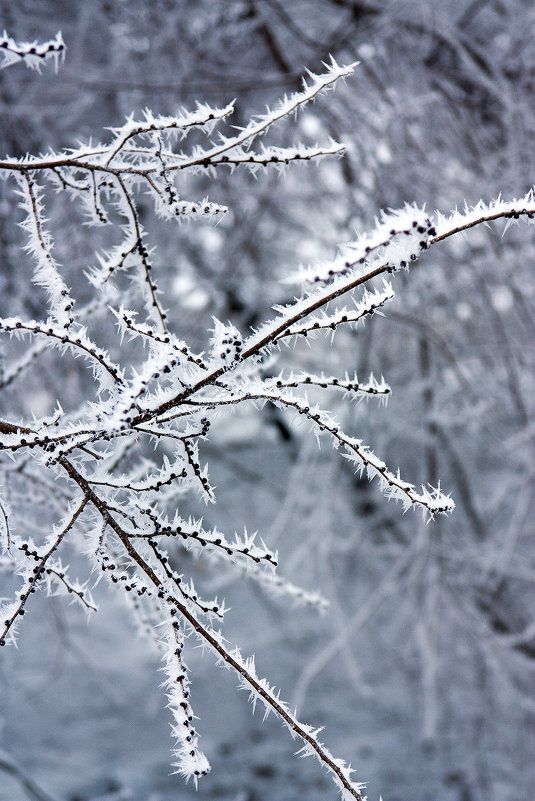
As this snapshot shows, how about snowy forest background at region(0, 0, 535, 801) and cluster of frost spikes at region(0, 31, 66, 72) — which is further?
snowy forest background at region(0, 0, 535, 801)

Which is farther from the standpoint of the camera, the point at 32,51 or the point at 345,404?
the point at 345,404

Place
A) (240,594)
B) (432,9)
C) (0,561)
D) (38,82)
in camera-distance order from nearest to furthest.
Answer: (0,561) → (432,9) → (38,82) → (240,594)

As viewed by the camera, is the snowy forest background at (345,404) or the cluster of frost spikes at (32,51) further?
the snowy forest background at (345,404)

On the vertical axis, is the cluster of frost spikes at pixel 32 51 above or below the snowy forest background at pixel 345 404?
below

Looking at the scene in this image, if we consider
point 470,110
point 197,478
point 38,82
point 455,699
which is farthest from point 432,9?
point 455,699

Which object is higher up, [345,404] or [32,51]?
[345,404]

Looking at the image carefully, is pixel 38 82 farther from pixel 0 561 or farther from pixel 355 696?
pixel 355 696

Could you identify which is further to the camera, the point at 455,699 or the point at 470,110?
the point at 455,699

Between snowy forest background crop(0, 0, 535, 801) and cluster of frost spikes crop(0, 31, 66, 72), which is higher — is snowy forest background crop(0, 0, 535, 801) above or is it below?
above
